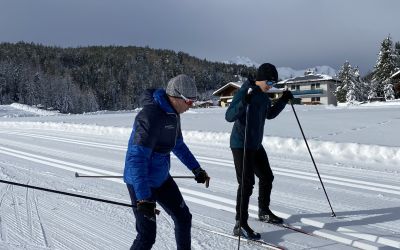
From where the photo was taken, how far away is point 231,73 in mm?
Result: 163375

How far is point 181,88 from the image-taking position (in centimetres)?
321

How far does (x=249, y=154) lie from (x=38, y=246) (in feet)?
8.59

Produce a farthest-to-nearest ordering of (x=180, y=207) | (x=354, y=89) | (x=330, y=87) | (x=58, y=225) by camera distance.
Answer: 1. (x=330, y=87)
2. (x=354, y=89)
3. (x=58, y=225)
4. (x=180, y=207)

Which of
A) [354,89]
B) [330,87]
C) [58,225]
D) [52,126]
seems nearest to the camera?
[58,225]

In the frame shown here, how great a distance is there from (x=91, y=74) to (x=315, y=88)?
261 ft

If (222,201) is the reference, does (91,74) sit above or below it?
above

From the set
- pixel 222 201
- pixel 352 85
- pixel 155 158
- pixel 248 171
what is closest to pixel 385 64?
pixel 352 85

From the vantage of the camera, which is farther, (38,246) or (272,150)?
(272,150)

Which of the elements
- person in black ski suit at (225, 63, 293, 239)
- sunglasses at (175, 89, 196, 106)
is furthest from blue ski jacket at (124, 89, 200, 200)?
person in black ski suit at (225, 63, 293, 239)

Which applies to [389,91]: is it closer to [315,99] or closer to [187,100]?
[315,99]

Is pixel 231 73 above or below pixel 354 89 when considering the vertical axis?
above

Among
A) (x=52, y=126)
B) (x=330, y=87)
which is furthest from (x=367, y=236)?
(x=330, y=87)

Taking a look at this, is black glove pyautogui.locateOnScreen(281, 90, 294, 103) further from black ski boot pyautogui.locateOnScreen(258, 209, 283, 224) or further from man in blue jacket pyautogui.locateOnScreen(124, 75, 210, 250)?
man in blue jacket pyautogui.locateOnScreen(124, 75, 210, 250)

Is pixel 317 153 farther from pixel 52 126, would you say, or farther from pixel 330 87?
pixel 330 87
